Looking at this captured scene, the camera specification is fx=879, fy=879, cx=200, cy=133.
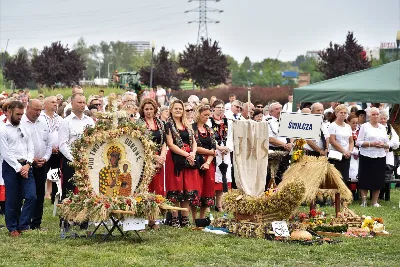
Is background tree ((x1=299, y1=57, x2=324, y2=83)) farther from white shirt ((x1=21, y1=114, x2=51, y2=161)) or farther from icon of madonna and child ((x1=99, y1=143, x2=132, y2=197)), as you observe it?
icon of madonna and child ((x1=99, y1=143, x2=132, y2=197))

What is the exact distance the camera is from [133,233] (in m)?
12.4

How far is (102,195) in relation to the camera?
37.9 feet

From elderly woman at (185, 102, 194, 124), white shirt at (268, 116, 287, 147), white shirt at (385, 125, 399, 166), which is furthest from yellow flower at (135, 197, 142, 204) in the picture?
white shirt at (385, 125, 399, 166)

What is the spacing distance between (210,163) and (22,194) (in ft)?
9.82

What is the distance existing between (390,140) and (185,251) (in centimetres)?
852

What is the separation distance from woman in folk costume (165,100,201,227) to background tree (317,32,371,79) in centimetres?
3653

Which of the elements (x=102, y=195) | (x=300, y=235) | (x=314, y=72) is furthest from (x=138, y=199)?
(x=314, y=72)

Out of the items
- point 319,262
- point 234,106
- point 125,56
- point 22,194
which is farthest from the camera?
point 125,56

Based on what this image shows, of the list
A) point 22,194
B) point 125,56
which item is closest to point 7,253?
point 22,194

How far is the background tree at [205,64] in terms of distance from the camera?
55.9 m

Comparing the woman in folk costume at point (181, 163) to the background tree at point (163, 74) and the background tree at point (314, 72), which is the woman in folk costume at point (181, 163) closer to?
the background tree at point (314, 72)

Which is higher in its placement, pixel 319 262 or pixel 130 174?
pixel 130 174

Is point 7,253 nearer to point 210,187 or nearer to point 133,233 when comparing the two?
point 133,233

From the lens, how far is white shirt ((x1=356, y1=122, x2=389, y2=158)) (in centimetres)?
1730
